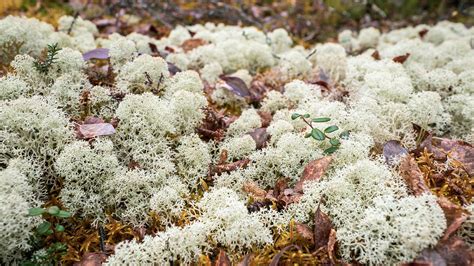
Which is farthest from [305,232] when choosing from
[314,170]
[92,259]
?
[92,259]

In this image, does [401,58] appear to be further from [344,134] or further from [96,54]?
[96,54]

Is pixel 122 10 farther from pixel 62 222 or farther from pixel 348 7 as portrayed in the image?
pixel 62 222

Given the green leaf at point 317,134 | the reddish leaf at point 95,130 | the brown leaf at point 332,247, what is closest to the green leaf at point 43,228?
the reddish leaf at point 95,130

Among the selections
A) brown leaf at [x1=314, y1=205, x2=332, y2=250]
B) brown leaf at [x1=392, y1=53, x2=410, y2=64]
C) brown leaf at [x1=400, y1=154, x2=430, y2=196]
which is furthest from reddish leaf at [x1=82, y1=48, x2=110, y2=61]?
brown leaf at [x1=392, y1=53, x2=410, y2=64]

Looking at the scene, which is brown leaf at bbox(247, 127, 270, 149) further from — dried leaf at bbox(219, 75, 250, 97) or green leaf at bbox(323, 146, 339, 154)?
dried leaf at bbox(219, 75, 250, 97)

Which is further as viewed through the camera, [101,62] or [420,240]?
[101,62]

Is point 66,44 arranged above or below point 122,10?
above

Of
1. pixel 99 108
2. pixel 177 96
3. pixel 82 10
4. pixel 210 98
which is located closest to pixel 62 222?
pixel 99 108
